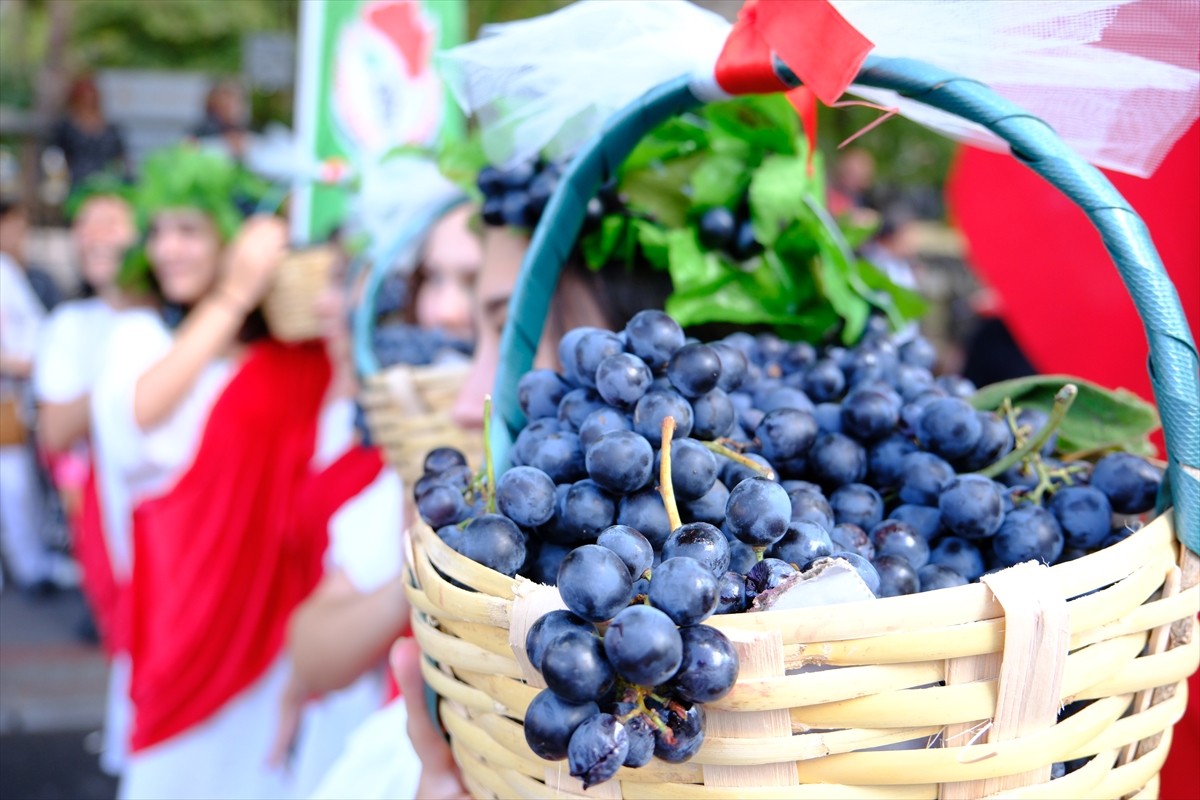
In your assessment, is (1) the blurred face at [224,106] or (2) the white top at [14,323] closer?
(2) the white top at [14,323]

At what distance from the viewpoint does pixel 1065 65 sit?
72 centimetres

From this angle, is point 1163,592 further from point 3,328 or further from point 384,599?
point 3,328

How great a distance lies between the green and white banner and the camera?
88.0 inches

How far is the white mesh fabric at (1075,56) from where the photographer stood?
0.70 meters

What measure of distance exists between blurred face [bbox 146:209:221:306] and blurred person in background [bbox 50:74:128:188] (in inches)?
220

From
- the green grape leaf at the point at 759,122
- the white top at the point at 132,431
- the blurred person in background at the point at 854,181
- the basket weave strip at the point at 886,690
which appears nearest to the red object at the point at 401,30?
the white top at the point at 132,431

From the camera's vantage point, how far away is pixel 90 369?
3018 millimetres

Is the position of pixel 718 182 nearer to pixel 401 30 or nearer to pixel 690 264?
pixel 690 264

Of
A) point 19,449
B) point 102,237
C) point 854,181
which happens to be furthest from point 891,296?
point 854,181

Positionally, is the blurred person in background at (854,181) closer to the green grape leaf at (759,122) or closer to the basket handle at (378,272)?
the basket handle at (378,272)

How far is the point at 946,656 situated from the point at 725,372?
275 mm

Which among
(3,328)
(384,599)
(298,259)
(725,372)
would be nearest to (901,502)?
(725,372)

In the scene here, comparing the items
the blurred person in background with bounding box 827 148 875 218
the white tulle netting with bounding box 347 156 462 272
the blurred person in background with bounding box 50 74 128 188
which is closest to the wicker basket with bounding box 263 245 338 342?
the white tulle netting with bounding box 347 156 462 272

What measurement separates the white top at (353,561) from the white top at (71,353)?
4.08 feet
